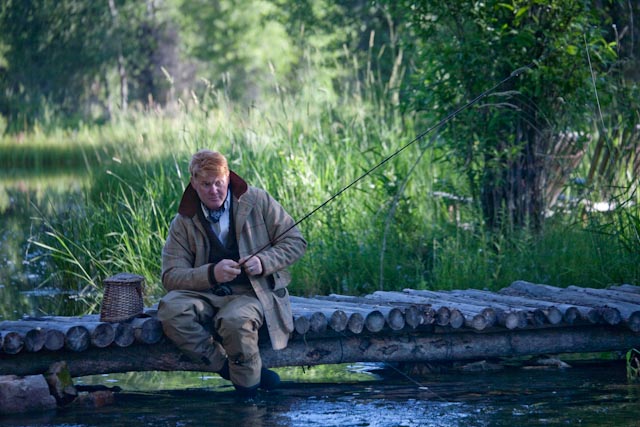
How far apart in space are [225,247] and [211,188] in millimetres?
378

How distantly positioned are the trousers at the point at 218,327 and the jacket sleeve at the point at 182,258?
0.08 meters

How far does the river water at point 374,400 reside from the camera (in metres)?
5.32

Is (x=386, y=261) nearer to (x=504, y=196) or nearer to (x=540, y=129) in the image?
(x=504, y=196)

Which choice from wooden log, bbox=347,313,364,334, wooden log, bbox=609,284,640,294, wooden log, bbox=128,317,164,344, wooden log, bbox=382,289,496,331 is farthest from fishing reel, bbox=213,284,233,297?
wooden log, bbox=609,284,640,294

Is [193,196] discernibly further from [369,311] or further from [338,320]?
[369,311]

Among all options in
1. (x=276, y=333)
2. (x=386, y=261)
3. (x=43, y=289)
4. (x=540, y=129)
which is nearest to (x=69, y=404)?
(x=276, y=333)

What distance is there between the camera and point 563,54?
27.5 ft

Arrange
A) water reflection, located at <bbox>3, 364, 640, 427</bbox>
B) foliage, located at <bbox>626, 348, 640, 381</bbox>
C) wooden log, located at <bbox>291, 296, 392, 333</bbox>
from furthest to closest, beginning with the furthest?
1. foliage, located at <bbox>626, 348, 640, 381</bbox>
2. wooden log, located at <bbox>291, 296, 392, 333</bbox>
3. water reflection, located at <bbox>3, 364, 640, 427</bbox>

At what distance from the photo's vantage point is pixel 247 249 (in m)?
5.87

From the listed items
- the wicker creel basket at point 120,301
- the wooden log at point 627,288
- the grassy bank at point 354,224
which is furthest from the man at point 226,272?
the wooden log at point 627,288

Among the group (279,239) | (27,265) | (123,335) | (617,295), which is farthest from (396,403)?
(27,265)

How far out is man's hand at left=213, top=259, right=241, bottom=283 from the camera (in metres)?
5.64

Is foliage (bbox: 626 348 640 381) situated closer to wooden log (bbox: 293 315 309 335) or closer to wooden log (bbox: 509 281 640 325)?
wooden log (bbox: 509 281 640 325)

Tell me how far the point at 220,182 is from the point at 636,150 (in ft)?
15.2
